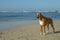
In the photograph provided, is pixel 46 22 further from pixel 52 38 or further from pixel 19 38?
pixel 19 38

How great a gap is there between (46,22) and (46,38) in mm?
1396

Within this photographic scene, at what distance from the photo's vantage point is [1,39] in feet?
34.9

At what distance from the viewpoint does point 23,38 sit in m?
10.8

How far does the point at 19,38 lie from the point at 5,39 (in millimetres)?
841

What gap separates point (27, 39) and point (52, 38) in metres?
1.50

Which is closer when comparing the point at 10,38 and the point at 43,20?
the point at 10,38

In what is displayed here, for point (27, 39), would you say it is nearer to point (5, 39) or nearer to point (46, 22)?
point (5, 39)

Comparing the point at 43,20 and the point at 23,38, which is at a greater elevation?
the point at 43,20

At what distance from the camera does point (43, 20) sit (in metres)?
11.7

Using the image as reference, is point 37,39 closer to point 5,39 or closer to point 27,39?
point 27,39

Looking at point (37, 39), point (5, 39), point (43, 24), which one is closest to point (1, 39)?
point (5, 39)

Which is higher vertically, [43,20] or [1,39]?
[43,20]

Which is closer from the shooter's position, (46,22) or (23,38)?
(23,38)

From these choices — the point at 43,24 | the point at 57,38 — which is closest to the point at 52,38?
the point at 57,38
